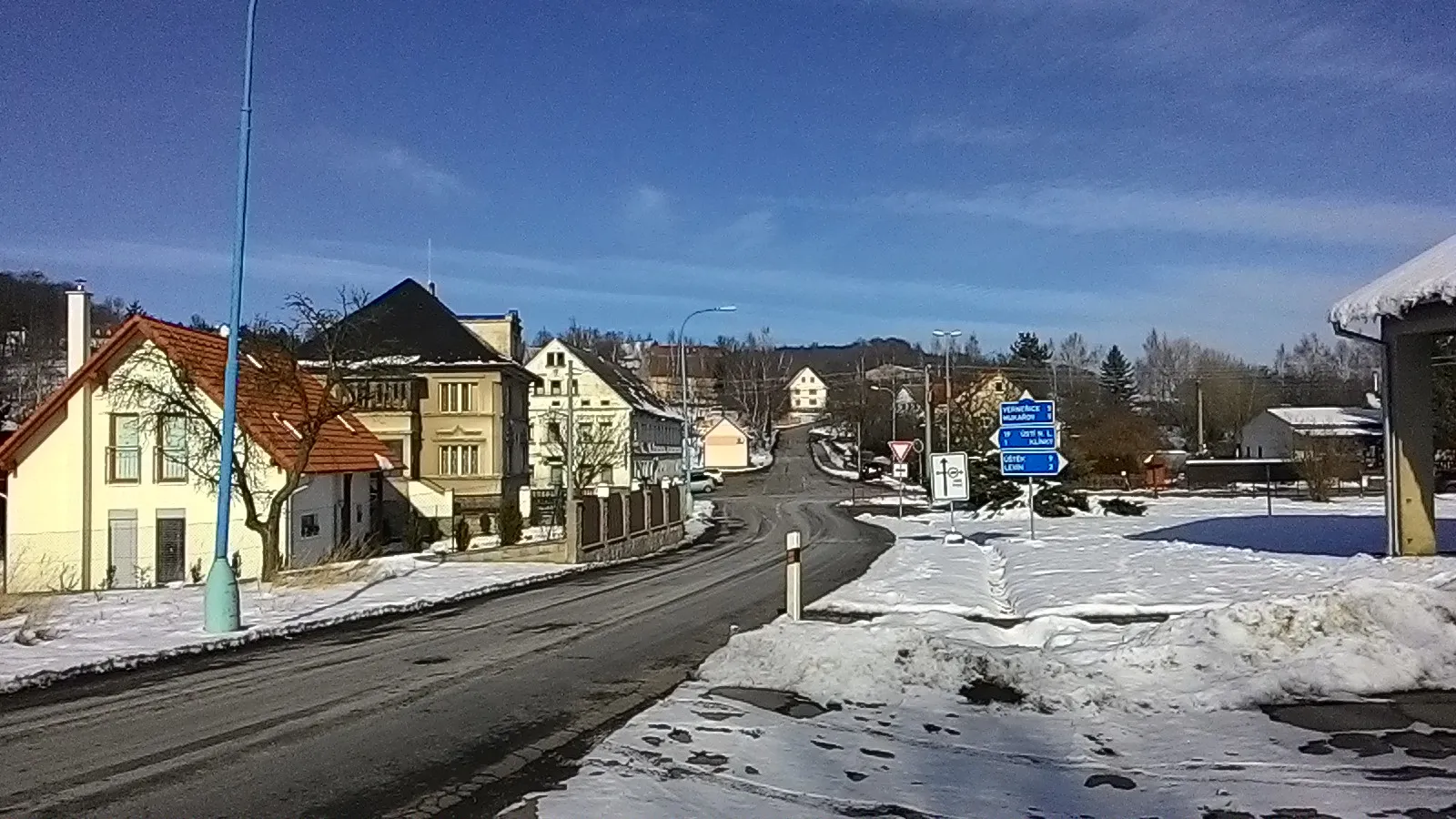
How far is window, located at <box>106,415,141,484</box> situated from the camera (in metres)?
34.7

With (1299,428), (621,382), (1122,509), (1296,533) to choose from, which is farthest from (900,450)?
(1299,428)

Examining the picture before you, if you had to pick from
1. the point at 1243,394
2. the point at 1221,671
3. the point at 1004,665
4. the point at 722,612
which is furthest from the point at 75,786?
the point at 1243,394

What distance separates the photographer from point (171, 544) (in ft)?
113

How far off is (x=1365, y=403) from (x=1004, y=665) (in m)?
129

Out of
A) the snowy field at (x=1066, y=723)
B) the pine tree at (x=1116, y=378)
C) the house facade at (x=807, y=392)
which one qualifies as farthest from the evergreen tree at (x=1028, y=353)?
the snowy field at (x=1066, y=723)

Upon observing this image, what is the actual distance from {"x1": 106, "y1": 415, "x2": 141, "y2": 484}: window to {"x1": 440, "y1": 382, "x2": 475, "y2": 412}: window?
2063 centimetres

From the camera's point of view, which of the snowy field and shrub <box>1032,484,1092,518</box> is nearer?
the snowy field

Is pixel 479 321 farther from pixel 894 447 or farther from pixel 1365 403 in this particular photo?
pixel 1365 403

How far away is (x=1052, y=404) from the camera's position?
1172 inches

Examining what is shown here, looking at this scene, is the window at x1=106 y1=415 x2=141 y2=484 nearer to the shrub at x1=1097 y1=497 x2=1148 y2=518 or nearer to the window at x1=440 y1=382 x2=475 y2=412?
the window at x1=440 y1=382 x2=475 y2=412

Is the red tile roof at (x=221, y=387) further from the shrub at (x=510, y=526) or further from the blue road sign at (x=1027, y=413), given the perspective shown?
the blue road sign at (x=1027, y=413)

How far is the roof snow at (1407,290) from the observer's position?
16969 mm

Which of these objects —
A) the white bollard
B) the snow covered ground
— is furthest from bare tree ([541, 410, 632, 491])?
the white bollard

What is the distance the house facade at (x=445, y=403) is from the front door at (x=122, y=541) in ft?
44.9
